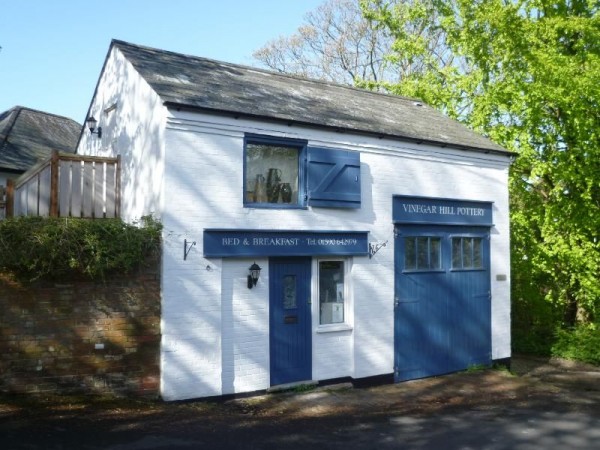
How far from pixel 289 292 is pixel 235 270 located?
1.19 metres

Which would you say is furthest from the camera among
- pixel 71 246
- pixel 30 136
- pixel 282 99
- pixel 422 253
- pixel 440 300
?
pixel 30 136

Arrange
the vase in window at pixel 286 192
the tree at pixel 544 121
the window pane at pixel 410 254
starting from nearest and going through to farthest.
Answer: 1. the vase in window at pixel 286 192
2. the window pane at pixel 410 254
3. the tree at pixel 544 121

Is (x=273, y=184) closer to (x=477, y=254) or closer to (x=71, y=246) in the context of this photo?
(x=71, y=246)

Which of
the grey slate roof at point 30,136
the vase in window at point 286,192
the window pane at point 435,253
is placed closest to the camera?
the vase in window at point 286,192

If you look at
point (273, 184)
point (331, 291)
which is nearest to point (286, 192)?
point (273, 184)

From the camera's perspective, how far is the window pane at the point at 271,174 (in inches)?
439

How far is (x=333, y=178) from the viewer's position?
1180cm

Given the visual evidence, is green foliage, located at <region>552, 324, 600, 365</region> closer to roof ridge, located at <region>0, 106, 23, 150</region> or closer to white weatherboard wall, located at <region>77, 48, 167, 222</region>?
white weatherboard wall, located at <region>77, 48, 167, 222</region>

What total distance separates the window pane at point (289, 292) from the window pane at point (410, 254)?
2.71m

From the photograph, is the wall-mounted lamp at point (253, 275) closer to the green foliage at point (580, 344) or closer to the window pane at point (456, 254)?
the window pane at point (456, 254)

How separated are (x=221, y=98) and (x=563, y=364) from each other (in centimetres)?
1151

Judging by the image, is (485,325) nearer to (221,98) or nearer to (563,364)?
(563,364)

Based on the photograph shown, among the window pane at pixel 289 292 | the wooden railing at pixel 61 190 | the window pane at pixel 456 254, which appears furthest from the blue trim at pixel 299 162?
the window pane at pixel 456 254

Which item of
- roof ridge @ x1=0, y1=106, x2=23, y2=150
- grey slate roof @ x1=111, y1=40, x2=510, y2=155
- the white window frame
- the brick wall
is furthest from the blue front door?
roof ridge @ x1=0, y1=106, x2=23, y2=150
